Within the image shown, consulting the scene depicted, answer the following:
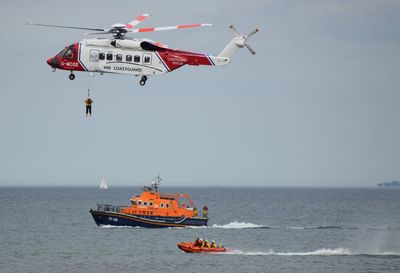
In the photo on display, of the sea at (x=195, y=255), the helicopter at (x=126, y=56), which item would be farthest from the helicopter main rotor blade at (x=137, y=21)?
the sea at (x=195, y=255)

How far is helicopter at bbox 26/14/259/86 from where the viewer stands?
4516 cm

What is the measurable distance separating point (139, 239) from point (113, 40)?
3875 cm

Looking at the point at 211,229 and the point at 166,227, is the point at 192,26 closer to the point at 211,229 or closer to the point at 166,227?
the point at 166,227

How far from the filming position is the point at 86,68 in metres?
46.4

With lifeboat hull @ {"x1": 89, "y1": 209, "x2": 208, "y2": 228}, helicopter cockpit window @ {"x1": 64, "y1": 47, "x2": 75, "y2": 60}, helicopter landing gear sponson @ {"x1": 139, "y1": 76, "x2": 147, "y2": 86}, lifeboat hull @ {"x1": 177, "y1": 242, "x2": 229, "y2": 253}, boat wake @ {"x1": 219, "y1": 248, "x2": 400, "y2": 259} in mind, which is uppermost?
helicopter cockpit window @ {"x1": 64, "y1": 47, "x2": 75, "y2": 60}

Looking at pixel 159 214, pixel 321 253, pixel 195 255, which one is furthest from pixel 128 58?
pixel 159 214

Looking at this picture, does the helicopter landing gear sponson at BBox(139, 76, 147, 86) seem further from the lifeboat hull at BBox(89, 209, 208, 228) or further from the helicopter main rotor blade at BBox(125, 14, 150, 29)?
the lifeboat hull at BBox(89, 209, 208, 228)

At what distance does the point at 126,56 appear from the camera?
45.1m

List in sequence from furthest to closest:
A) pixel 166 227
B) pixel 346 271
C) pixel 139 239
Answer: pixel 166 227 → pixel 139 239 → pixel 346 271

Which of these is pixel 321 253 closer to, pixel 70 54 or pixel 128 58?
pixel 128 58

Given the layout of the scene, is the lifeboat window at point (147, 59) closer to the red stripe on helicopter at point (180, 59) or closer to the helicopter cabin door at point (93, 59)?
the red stripe on helicopter at point (180, 59)

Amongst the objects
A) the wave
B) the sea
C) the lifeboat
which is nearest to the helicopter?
the sea

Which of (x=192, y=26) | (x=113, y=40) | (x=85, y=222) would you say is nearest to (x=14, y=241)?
(x=85, y=222)

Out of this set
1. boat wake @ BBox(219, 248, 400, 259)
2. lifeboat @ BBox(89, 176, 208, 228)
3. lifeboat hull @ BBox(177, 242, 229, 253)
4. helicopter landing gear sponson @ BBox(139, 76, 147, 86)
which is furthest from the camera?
lifeboat @ BBox(89, 176, 208, 228)
